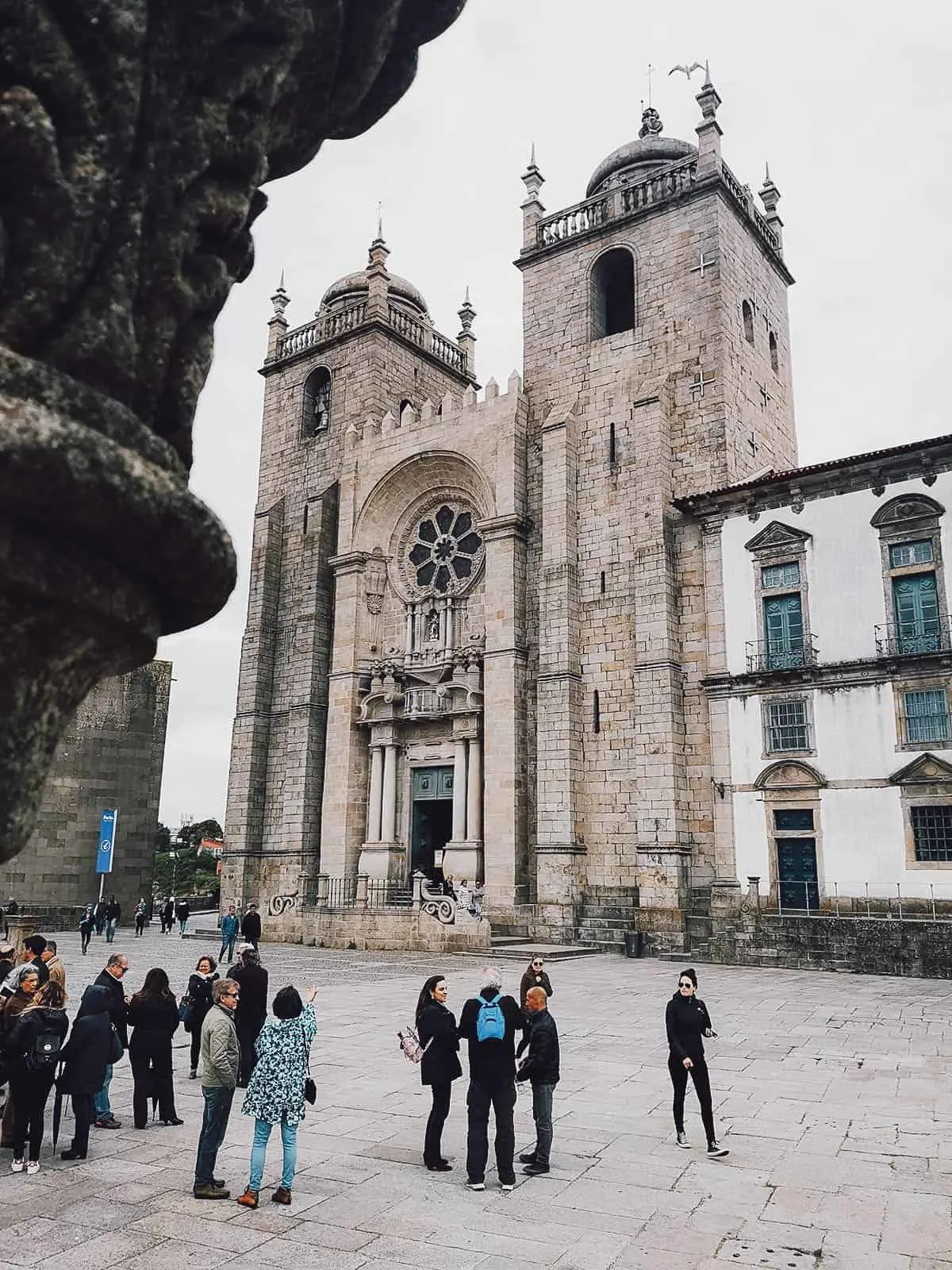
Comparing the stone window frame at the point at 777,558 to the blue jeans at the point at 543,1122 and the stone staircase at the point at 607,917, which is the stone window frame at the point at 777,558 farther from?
the blue jeans at the point at 543,1122

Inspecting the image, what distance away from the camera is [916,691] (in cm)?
2138

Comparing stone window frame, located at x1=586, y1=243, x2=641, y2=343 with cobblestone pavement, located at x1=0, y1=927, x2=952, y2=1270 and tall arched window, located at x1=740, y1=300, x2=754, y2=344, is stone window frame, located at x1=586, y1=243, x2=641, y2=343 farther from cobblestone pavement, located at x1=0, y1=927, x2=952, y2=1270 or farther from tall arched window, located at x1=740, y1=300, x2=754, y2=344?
cobblestone pavement, located at x1=0, y1=927, x2=952, y2=1270

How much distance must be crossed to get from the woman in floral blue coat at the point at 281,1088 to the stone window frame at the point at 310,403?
29.5 meters

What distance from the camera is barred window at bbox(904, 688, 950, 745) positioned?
826 inches

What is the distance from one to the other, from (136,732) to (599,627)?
17.7 metres

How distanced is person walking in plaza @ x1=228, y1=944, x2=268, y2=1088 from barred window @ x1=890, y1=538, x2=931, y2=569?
18027mm

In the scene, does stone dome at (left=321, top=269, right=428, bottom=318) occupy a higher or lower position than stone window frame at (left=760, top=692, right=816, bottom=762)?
higher

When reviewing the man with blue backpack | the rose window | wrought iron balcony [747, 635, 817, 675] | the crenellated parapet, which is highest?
the crenellated parapet

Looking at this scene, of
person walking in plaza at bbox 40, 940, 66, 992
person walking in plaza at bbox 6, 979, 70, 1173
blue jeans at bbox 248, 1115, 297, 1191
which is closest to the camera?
blue jeans at bbox 248, 1115, 297, 1191

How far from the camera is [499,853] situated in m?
25.2

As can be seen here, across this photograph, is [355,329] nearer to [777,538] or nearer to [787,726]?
[777,538]

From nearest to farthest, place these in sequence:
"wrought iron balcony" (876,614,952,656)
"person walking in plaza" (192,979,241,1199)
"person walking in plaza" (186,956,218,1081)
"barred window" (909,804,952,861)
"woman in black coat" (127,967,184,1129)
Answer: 1. "person walking in plaza" (192,979,241,1199)
2. "woman in black coat" (127,967,184,1129)
3. "person walking in plaza" (186,956,218,1081)
4. "barred window" (909,804,952,861)
5. "wrought iron balcony" (876,614,952,656)

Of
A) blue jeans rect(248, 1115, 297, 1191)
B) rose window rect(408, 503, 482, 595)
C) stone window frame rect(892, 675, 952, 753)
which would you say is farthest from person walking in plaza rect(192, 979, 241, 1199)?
rose window rect(408, 503, 482, 595)

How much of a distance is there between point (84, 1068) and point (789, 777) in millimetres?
18242
